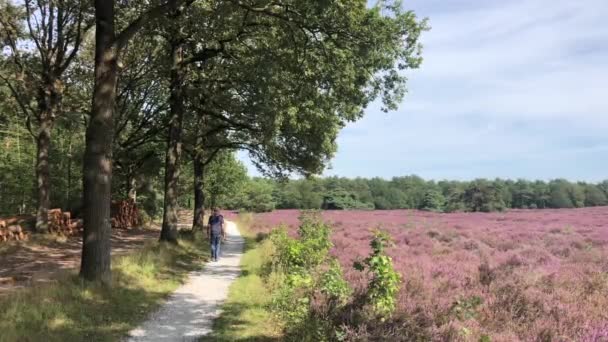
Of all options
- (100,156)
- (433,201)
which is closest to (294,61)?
(100,156)

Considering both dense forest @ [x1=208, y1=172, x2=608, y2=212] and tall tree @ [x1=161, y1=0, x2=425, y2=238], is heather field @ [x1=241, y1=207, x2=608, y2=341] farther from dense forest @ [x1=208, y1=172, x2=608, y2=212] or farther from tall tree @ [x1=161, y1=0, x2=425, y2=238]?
dense forest @ [x1=208, y1=172, x2=608, y2=212]

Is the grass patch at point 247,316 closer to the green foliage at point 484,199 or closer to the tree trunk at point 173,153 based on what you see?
the tree trunk at point 173,153

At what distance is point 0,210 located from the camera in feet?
146

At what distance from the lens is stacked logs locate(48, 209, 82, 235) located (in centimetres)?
2495

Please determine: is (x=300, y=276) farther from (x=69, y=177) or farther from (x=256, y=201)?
(x=256, y=201)

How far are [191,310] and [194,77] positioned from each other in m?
13.1

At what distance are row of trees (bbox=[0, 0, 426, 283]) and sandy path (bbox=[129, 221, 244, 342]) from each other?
1854mm

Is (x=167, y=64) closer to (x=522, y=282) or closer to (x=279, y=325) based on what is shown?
(x=279, y=325)

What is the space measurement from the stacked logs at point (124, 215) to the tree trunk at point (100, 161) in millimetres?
25236

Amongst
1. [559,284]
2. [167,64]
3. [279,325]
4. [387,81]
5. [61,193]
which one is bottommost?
[279,325]

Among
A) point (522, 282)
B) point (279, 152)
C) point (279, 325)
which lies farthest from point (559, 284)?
point (279, 152)

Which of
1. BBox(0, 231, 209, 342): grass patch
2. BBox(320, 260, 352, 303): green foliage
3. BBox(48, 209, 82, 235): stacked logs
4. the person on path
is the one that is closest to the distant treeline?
BBox(48, 209, 82, 235): stacked logs

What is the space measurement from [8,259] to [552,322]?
16.8m

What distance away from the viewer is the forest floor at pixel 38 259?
12613 millimetres
